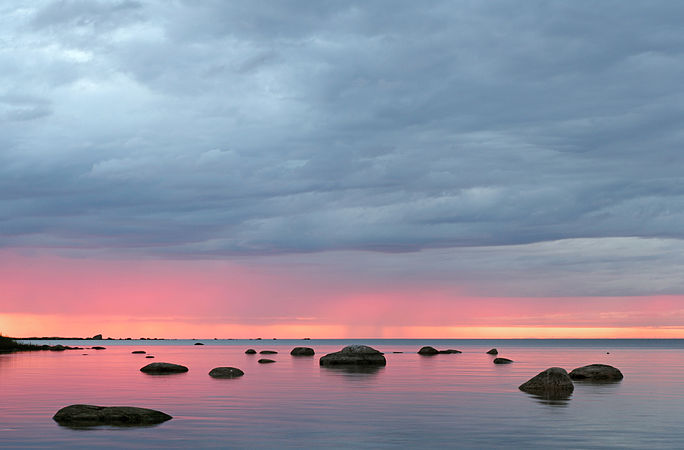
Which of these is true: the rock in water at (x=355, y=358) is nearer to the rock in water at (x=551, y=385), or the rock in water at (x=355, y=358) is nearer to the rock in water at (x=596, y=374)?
the rock in water at (x=596, y=374)

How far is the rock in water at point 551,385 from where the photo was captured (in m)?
44.3

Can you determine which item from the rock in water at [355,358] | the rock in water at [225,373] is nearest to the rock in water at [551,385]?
the rock in water at [225,373]

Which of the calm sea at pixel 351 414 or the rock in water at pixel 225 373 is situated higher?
the rock in water at pixel 225 373

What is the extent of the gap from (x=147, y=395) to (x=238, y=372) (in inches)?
925

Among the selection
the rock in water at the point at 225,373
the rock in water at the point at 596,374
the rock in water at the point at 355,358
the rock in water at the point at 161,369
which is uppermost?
the rock in water at the point at 355,358

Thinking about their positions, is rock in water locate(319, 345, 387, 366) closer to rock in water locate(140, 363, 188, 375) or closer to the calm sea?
rock in water locate(140, 363, 188, 375)

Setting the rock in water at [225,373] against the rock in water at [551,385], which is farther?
the rock in water at [225,373]

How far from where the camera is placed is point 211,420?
3080 centimetres

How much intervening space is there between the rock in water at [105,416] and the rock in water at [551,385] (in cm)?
2423

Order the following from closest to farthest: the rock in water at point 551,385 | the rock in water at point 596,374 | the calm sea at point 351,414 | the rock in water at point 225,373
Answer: the calm sea at point 351,414 → the rock in water at point 551,385 → the rock in water at point 596,374 → the rock in water at point 225,373

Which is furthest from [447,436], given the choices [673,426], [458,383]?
[458,383]

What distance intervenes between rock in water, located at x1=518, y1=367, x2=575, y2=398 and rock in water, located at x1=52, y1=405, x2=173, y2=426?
2423 centimetres

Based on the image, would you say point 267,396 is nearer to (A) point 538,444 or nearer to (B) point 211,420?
(B) point 211,420

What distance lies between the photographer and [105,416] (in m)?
29.1
